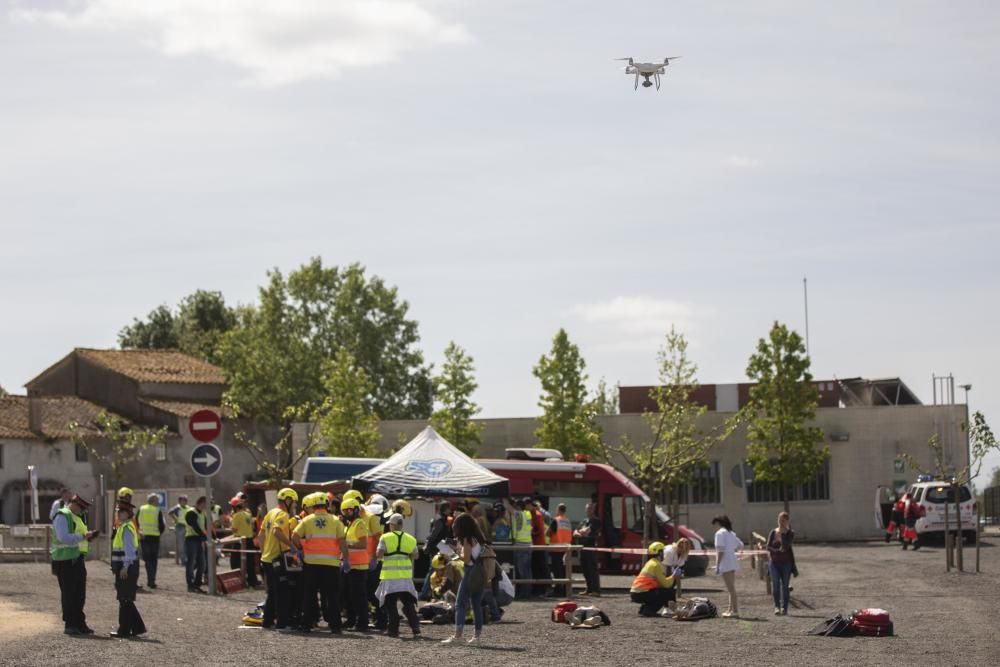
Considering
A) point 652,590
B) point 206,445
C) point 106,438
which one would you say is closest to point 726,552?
point 652,590

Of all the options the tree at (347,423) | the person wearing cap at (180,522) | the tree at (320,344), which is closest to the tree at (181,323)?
the tree at (320,344)

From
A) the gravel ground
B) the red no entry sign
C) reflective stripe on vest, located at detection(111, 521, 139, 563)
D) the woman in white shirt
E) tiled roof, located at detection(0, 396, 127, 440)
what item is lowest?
the gravel ground

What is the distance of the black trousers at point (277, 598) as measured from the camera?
2056 cm

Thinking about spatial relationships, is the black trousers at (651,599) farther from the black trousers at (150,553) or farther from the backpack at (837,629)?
the black trousers at (150,553)

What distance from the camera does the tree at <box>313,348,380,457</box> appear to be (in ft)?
189

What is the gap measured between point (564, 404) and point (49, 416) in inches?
1169

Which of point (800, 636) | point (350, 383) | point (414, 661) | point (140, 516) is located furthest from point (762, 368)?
point (414, 661)

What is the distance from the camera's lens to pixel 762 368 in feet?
191

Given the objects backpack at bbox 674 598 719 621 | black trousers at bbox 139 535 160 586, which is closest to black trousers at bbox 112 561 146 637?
backpack at bbox 674 598 719 621

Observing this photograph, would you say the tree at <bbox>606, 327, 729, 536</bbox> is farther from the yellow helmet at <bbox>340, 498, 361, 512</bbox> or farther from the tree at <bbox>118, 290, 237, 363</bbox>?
the tree at <bbox>118, 290, 237, 363</bbox>

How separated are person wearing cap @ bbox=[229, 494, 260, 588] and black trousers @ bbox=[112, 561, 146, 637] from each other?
9.68m

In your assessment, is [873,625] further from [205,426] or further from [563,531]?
[205,426]

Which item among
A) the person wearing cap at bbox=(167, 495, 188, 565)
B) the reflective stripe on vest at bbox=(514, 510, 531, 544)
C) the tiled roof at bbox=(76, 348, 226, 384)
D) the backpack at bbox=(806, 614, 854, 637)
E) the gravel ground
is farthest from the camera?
the tiled roof at bbox=(76, 348, 226, 384)

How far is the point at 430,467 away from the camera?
27047 millimetres
